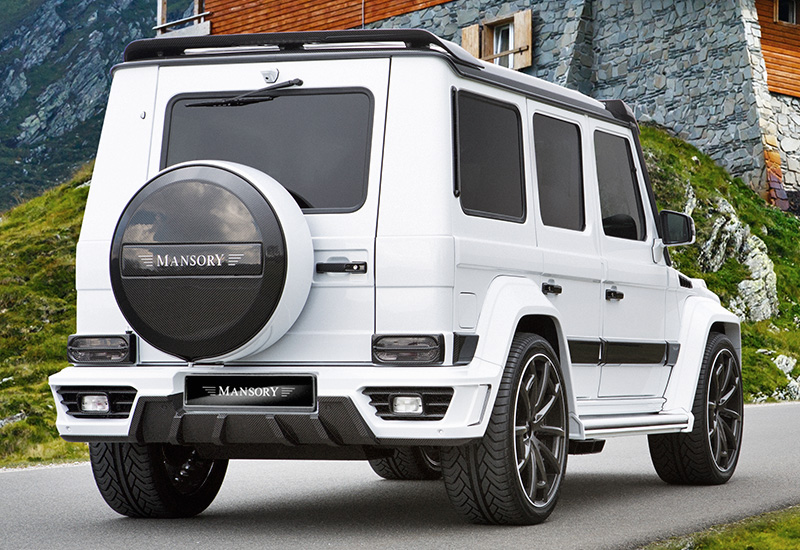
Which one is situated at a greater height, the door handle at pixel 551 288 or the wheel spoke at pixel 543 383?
the door handle at pixel 551 288

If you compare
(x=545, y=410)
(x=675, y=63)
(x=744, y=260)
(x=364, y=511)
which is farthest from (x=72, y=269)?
(x=545, y=410)

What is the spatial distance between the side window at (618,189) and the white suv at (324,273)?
0.72 meters

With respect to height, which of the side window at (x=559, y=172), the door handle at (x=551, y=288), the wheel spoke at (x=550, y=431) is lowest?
the wheel spoke at (x=550, y=431)

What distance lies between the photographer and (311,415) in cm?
591

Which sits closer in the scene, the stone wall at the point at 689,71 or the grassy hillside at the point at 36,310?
the grassy hillside at the point at 36,310

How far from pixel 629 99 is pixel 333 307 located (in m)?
23.9

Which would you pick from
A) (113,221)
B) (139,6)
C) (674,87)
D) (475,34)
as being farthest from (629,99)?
(139,6)

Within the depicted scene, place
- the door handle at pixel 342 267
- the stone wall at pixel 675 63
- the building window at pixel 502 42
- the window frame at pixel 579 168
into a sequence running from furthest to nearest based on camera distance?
1. the building window at pixel 502 42
2. the stone wall at pixel 675 63
3. the window frame at pixel 579 168
4. the door handle at pixel 342 267

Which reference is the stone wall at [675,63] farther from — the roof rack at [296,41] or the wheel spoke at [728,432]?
the roof rack at [296,41]

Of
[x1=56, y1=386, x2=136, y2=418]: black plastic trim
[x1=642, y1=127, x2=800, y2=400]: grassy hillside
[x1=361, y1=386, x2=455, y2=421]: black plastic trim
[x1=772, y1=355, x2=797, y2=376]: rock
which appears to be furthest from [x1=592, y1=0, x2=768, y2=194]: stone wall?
[x1=56, y1=386, x2=136, y2=418]: black plastic trim

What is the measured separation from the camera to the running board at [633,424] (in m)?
7.10

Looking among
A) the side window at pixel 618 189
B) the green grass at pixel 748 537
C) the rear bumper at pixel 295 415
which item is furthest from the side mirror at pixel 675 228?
the rear bumper at pixel 295 415

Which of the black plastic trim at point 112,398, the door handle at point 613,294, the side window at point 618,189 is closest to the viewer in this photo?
the black plastic trim at point 112,398

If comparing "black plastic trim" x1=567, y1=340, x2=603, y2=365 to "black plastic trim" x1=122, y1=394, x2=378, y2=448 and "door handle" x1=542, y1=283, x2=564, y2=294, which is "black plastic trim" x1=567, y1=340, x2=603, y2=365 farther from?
"black plastic trim" x1=122, y1=394, x2=378, y2=448
